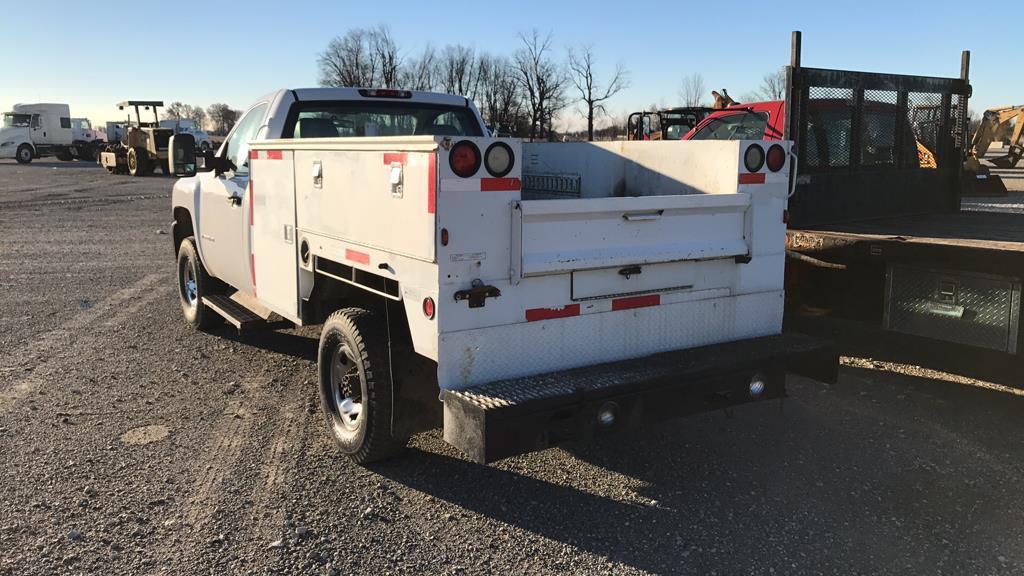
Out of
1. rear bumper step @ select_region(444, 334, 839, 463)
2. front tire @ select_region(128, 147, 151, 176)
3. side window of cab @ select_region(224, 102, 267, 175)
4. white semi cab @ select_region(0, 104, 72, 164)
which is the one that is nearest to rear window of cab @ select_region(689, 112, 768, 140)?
side window of cab @ select_region(224, 102, 267, 175)

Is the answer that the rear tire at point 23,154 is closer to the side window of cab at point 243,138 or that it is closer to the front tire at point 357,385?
the side window of cab at point 243,138

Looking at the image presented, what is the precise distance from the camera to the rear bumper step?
335cm

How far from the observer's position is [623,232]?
3885 millimetres

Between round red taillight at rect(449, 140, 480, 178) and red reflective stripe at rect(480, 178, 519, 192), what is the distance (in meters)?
0.07

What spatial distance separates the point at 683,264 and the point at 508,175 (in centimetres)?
112

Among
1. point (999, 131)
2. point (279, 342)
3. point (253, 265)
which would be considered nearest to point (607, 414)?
point (253, 265)

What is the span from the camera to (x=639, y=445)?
4707 mm

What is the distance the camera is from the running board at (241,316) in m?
5.79

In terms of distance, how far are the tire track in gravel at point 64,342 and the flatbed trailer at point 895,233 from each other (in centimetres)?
565

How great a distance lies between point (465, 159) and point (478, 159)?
6cm

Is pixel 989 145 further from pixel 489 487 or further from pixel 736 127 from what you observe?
pixel 489 487

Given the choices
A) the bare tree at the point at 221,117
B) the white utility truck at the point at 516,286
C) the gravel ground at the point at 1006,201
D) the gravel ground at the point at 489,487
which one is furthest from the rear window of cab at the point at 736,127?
the bare tree at the point at 221,117

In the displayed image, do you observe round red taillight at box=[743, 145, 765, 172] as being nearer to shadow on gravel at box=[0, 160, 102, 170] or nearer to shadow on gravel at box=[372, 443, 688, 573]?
shadow on gravel at box=[372, 443, 688, 573]

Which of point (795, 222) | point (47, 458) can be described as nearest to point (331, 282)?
point (47, 458)
